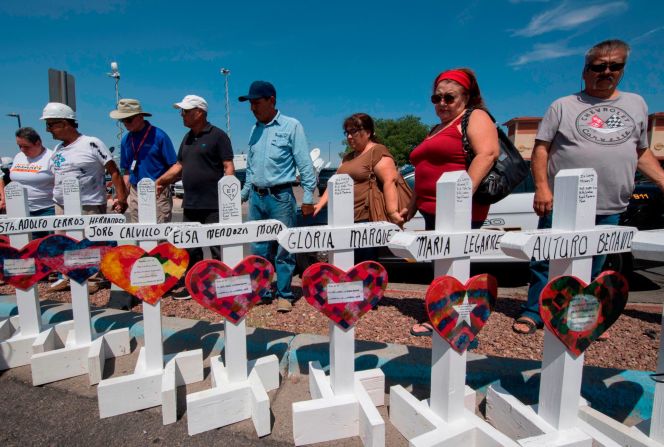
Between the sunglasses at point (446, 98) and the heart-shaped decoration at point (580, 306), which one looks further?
the sunglasses at point (446, 98)

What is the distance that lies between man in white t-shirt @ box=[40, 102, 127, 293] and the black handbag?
10.3ft

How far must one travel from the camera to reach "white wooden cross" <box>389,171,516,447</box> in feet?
5.17

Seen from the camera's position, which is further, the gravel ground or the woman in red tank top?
the gravel ground

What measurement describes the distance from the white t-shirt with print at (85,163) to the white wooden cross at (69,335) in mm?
938

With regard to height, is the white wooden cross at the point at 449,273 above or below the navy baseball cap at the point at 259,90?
below

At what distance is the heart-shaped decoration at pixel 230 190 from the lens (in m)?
2.00

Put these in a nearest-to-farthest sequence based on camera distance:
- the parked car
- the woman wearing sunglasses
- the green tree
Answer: the woman wearing sunglasses → the parked car → the green tree

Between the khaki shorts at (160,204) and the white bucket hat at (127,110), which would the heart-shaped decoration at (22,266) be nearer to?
the khaki shorts at (160,204)

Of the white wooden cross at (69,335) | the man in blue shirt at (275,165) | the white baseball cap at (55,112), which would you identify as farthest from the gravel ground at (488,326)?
the white baseball cap at (55,112)

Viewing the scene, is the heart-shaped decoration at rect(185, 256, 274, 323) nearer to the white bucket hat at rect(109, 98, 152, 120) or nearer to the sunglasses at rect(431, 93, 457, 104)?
the sunglasses at rect(431, 93, 457, 104)

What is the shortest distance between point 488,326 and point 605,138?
5.01 ft

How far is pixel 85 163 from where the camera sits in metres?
3.53

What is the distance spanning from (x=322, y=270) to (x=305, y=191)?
1.76 meters

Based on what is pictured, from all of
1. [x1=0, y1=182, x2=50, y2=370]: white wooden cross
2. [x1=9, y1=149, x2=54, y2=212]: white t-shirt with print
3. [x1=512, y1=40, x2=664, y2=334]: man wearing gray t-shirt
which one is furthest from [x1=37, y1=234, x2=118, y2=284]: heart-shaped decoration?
[x1=512, y1=40, x2=664, y2=334]: man wearing gray t-shirt
